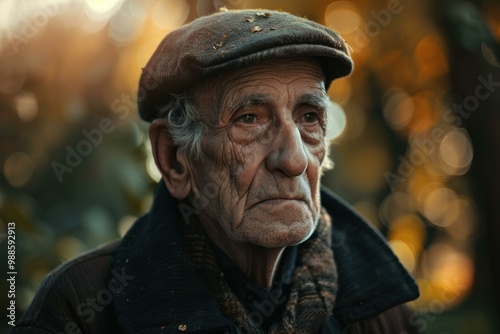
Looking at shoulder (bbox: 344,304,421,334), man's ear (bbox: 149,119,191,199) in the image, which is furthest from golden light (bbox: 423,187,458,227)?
man's ear (bbox: 149,119,191,199)

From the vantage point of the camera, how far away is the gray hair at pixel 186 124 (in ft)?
9.12

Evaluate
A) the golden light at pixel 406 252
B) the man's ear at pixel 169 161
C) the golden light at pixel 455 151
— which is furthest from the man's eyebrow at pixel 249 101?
the golden light at pixel 455 151

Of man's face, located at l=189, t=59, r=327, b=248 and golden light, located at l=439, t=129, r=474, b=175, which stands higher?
man's face, located at l=189, t=59, r=327, b=248

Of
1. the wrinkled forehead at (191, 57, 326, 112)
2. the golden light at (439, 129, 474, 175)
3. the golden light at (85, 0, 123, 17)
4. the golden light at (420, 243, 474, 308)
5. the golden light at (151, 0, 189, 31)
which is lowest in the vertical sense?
the golden light at (420, 243, 474, 308)

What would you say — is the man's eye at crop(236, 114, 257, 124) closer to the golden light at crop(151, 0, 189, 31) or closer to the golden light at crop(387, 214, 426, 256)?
the golden light at crop(151, 0, 189, 31)

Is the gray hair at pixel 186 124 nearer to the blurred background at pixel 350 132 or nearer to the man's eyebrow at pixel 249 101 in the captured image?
the man's eyebrow at pixel 249 101

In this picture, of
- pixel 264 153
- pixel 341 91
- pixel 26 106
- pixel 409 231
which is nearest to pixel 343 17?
pixel 341 91

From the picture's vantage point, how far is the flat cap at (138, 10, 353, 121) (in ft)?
8.21

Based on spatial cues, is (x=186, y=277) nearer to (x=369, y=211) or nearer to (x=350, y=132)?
(x=350, y=132)

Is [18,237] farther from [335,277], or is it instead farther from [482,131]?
[482,131]

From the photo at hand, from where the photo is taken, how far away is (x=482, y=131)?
4.53m

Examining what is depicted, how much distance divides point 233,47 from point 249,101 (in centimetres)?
24

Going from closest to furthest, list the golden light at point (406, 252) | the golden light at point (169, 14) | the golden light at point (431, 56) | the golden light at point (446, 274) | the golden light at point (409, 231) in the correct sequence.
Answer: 1. the golden light at point (169, 14)
2. the golden light at point (431, 56)
3. the golden light at point (446, 274)
4. the golden light at point (406, 252)
5. the golden light at point (409, 231)

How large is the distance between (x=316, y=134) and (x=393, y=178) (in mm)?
2648
